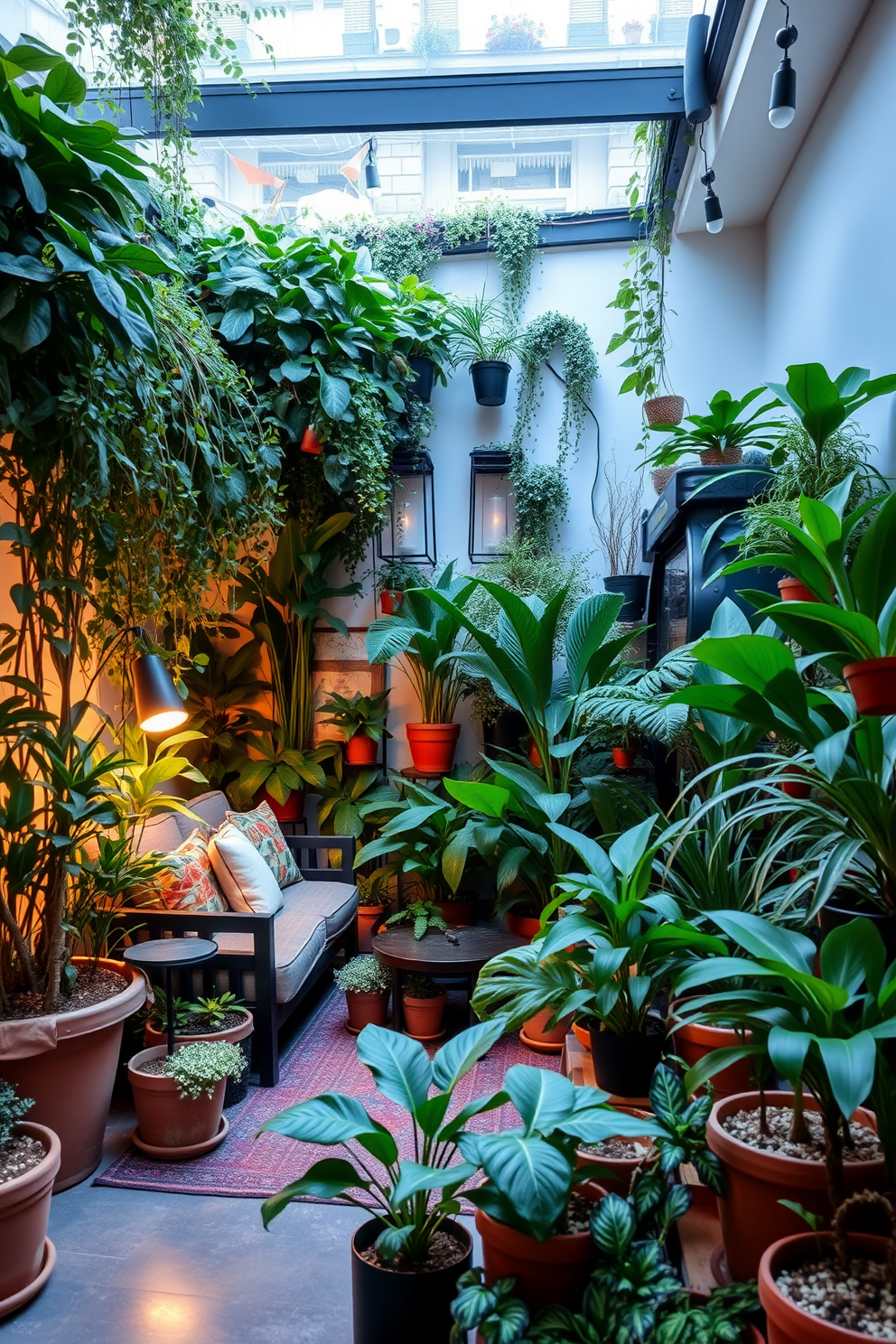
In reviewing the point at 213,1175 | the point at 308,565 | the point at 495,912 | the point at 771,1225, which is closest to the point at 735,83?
the point at 308,565

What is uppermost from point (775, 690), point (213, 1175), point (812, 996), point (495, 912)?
point (775, 690)

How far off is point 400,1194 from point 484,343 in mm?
4333

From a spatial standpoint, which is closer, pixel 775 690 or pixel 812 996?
pixel 812 996

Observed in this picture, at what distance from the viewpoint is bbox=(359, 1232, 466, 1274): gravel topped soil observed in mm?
1508

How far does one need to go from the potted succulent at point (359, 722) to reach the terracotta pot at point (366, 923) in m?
0.75

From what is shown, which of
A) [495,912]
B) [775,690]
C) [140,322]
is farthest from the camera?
[495,912]

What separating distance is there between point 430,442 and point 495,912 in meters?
2.64

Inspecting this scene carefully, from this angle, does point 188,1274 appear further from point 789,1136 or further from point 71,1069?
point 789,1136

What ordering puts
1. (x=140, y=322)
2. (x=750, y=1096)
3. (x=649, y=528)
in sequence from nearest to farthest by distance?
(x=750, y=1096), (x=140, y=322), (x=649, y=528)

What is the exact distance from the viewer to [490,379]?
4.82 meters

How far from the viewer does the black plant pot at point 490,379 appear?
4805 millimetres

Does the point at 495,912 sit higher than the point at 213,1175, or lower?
higher

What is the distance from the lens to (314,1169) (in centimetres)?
153

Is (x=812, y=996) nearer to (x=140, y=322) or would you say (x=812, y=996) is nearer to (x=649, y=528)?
(x=140, y=322)
